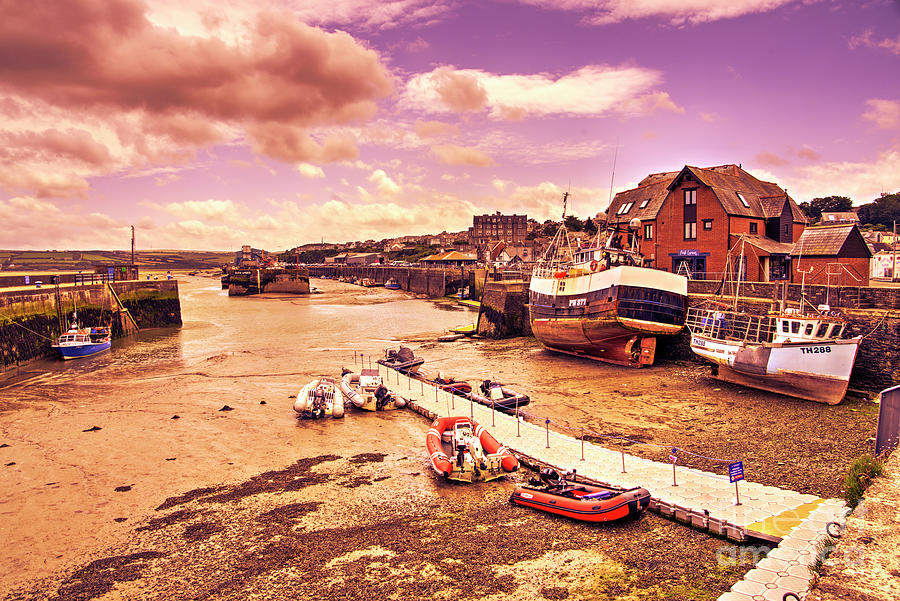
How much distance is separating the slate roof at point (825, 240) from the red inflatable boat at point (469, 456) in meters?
24.2

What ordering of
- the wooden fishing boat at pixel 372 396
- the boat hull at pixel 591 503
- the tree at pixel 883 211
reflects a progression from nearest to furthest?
the boat hull at pixel 591 503, the wooden fishing boat at pixel 372 396, the tree at pixel 883 211

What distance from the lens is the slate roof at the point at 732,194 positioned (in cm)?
3809

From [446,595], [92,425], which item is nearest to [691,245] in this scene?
[446,595]

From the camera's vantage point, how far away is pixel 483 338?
43.8 metres

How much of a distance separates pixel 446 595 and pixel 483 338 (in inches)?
1369

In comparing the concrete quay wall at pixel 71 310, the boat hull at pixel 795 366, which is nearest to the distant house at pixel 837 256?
the boat hull at pixel 795 366

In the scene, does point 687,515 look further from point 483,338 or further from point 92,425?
point 483,338

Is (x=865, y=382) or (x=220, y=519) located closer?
(x=220, y=519)

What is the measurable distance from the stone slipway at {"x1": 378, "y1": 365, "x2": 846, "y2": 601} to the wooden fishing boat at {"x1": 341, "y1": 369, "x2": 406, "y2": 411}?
19.9 feet

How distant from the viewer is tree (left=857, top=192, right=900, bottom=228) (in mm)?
84081

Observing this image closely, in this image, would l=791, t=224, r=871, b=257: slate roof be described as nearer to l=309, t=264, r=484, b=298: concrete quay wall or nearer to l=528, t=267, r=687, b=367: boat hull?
l=528, t=267, r=687, b=367: boat hull

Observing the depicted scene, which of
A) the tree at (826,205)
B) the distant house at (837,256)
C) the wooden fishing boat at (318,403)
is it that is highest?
the tree at (826,205)

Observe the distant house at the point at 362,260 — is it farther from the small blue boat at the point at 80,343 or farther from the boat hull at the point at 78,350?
the boat hull at the point at 78,350

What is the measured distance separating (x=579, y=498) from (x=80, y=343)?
39.5 meters
